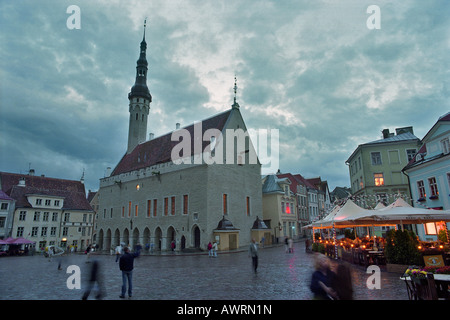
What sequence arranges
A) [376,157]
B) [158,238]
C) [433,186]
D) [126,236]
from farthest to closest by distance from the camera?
[126,236] < [158,238] < [376,157] < [433,186]

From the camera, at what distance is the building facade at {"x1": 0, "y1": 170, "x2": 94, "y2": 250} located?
140 feet

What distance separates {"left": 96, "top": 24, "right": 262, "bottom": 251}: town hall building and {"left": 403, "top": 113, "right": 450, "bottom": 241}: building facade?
17833mm

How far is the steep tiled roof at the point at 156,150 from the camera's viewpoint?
3838 centimetres

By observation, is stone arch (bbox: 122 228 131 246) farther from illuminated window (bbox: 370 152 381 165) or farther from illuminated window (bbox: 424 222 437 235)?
illuminated window (bbox: 424 222 437 235)

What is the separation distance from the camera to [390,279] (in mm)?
10297

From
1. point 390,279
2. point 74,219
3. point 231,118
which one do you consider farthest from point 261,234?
point 74,219

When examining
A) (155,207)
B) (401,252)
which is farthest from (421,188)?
(155,207)

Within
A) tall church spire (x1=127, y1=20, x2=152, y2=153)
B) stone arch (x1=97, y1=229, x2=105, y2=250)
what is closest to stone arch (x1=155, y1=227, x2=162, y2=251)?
stone arch (x1=97, y1=229, x2=105, y2=250)

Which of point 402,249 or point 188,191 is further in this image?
point 188,191

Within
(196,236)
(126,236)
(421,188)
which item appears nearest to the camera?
(421,188)

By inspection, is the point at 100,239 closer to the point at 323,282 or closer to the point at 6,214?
the point at 6,214

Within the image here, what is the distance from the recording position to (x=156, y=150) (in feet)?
140

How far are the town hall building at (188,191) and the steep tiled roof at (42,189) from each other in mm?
7478

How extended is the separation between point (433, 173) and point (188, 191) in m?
23.8
